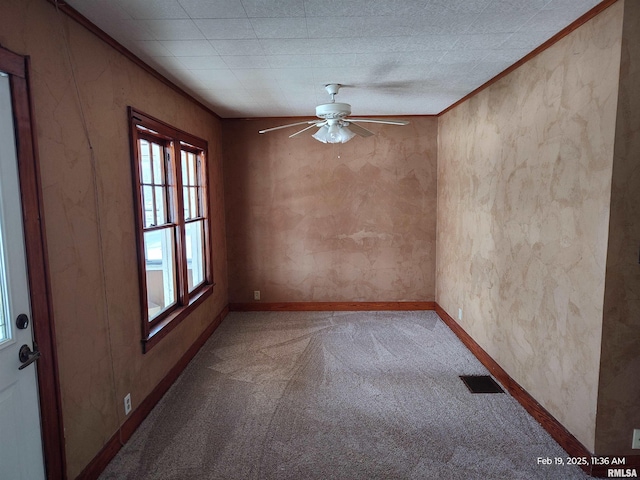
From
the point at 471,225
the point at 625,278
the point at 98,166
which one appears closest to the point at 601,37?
the point at 625,278

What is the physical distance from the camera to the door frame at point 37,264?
1.66 m

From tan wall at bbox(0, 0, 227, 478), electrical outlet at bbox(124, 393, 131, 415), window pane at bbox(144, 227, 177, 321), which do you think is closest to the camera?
tan wall at bbox(0, 0, 227, 478)

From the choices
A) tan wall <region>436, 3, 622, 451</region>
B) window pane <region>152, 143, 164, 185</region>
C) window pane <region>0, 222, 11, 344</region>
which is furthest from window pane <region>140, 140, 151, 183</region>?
tan wall <region>436, 3, 622, 451</region>

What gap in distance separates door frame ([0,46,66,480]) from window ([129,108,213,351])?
39.4 inches

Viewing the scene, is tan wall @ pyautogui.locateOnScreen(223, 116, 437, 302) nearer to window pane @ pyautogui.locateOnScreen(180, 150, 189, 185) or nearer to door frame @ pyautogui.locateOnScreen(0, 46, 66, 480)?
window pane @ pyautogui.locateOnScreen(180, 150, 189, 185)

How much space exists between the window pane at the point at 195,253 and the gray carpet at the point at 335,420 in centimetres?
77

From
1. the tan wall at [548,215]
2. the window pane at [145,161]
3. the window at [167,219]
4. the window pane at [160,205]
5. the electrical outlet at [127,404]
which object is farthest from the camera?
the window pane at [160,205]

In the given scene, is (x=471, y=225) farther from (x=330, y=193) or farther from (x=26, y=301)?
(x=26, y=301)

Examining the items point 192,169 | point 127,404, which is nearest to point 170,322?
point 127,404

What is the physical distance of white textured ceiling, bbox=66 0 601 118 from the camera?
2027 millimetres

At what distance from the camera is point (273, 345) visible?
4.16 metres

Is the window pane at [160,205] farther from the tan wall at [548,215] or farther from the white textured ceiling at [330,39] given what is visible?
the tan wall at [548,215]

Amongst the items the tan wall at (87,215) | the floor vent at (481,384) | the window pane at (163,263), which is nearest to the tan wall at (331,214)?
the window pane at (163,263)

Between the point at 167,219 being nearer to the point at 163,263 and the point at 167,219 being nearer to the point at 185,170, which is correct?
the point at 163,263
